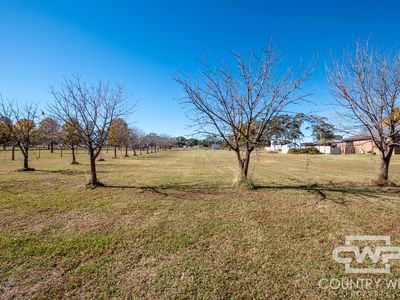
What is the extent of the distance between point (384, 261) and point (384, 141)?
271 inches

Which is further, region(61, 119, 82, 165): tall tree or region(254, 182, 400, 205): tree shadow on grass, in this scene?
region(61, 119, 82, 165): tall tree

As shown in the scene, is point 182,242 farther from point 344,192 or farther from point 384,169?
point 384,169

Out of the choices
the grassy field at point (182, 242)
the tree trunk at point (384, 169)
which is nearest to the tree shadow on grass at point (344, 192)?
the grassy field at point (182, 242)

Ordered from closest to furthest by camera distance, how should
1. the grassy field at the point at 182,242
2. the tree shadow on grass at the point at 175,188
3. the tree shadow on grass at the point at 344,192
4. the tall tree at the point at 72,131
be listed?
the grassy field at the point at 182,242
the tree shadow on grass at the point at 344,192
the tree shadow on grass at the point at 175,188
the tall tree at the point at 72,131

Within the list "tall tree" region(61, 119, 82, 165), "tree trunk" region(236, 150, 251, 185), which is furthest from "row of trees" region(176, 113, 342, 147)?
"tall tree" region(61, 119, 82, 165)

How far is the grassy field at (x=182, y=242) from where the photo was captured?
2502 mm

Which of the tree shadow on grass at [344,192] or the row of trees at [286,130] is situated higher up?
the row of trees at [286,130]

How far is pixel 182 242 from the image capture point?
3631 mm

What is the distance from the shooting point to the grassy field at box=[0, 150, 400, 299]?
8.21 ft

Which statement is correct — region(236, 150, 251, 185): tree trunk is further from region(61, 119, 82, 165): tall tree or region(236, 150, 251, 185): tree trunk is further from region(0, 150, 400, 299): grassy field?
region(61, 119, 82, 165): tall tree

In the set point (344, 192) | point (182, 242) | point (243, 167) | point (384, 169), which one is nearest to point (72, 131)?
point (243, 167)

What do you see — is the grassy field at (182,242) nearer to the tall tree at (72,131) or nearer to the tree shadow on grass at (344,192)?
the tree shadow on grass at (344,192)

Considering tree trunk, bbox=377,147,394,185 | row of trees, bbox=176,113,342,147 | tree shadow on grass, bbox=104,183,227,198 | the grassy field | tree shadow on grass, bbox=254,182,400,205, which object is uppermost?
row of trees, bbox=176,113,342,147

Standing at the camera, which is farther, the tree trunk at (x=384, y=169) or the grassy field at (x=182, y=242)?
the tree trunk at (x=384, y=169)
